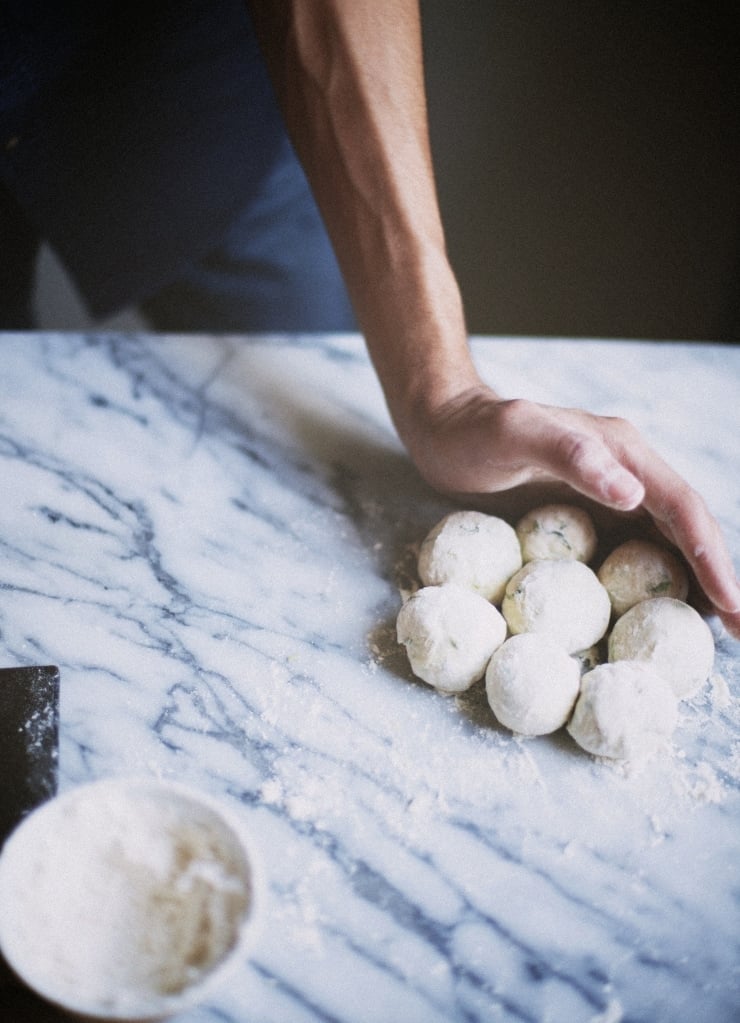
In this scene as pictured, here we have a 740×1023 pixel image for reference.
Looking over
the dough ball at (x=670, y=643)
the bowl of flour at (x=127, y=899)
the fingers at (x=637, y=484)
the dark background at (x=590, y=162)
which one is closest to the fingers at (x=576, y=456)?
the fingers at (x=637, y=484)

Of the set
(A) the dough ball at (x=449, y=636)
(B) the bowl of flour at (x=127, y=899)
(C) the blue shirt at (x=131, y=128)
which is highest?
(C) the blue shirt at (x=131, y=128)

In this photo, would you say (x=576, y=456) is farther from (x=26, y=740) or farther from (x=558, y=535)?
(x=26, y=740)

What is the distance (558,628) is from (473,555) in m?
0.12

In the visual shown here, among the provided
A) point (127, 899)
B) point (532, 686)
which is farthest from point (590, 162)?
point (127, 899)

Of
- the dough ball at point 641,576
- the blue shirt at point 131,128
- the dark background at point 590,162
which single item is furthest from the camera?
the dark background at point 590,162

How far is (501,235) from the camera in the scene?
84.2 inches

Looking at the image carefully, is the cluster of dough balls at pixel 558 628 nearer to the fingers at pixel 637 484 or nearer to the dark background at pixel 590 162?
the fingers at pixel 637 484

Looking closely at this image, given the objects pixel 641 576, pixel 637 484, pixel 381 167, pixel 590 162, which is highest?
pixel 381 167

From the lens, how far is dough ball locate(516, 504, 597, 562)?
0.93 meters

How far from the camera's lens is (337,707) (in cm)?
82

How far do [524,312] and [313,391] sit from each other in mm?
1180

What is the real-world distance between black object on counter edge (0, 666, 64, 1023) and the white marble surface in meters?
0.02

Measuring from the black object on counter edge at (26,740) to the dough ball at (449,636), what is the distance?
336 millimetres

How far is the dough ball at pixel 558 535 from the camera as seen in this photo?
93cm
